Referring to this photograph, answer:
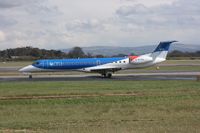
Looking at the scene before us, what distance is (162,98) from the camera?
22438mm

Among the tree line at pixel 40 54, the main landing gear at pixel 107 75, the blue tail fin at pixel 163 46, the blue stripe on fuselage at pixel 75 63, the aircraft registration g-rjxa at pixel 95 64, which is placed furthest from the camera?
the tree line at pixel 40 54

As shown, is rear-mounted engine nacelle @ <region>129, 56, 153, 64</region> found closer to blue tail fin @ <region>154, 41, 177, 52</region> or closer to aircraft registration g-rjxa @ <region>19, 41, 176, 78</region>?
aircraft registration g-rjxa @ <region>19, 41, 176, 78</region>

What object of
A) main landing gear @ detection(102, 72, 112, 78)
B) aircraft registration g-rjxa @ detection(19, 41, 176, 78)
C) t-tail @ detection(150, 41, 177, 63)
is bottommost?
main landing gear @ detection(102, 72, 112, 78)

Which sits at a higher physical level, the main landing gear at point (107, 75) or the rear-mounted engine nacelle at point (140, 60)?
the rear-mounted engine nacelle at point (140, 60)

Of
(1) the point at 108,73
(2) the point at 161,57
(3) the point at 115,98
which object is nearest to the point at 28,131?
(3) the point at 115,98

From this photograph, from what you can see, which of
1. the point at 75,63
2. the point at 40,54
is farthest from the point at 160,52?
the point at 40,54

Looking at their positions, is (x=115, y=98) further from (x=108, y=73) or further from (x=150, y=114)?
(x=108, y=73)

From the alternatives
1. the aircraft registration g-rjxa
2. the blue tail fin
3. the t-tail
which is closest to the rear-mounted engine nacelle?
the aircraft registration g-rjxa

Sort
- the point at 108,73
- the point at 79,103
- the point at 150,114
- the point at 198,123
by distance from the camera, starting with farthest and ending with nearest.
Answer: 1. the point at 108,73
2. the point at 79,103
3. the point at 150,114
4. the point at 198,123

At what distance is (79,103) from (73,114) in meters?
4.05

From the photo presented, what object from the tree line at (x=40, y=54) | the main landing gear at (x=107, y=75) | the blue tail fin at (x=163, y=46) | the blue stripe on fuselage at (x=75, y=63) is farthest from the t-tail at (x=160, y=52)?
the tree line at (x=40, y=54)

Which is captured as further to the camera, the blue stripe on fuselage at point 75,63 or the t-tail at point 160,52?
the t-tail at point 160,52

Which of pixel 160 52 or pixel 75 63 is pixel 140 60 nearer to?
pixel 160 52

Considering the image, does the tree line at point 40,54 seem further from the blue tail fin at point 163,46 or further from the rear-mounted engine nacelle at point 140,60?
the rear-mounted engine nacelle at point 140,60
